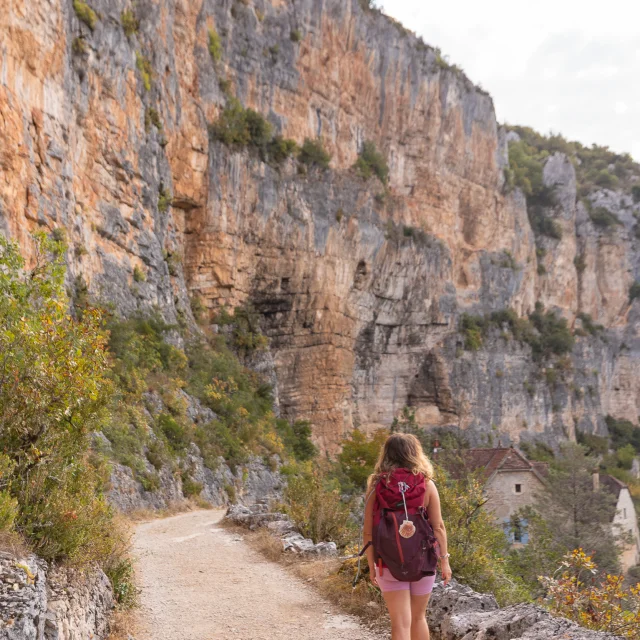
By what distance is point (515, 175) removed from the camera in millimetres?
46500

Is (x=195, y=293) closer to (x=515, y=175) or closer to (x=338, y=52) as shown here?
(x=338, y=52)

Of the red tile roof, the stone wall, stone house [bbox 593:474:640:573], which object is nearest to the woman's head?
the red tile roof

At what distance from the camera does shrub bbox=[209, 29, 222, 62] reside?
25.3 metres

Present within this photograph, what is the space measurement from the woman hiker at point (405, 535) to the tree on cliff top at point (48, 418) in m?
2.24

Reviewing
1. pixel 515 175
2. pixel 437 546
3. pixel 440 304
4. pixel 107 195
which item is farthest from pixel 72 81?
pixel 515 175

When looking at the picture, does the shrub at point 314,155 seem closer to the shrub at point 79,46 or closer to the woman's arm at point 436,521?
the shrub at point 79,46

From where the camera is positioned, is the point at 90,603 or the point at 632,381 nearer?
the point at 90,603

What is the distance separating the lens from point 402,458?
385cm

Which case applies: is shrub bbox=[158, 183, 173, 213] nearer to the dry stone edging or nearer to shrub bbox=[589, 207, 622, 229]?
the dry stone edging

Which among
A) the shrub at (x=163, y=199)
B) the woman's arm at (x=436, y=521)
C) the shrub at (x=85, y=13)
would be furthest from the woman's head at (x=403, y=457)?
the shrub at (x=163, y=199)

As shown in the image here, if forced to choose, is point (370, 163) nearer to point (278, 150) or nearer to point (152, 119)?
point (278, 150)

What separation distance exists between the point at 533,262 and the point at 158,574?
1710 inches

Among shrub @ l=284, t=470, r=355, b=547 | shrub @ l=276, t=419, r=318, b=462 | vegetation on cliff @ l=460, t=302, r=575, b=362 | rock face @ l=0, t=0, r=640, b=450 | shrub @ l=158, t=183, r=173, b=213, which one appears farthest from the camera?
vegetation on cliff @ l=460, t=302, r=575, b=362

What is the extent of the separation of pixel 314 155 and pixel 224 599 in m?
24.7
